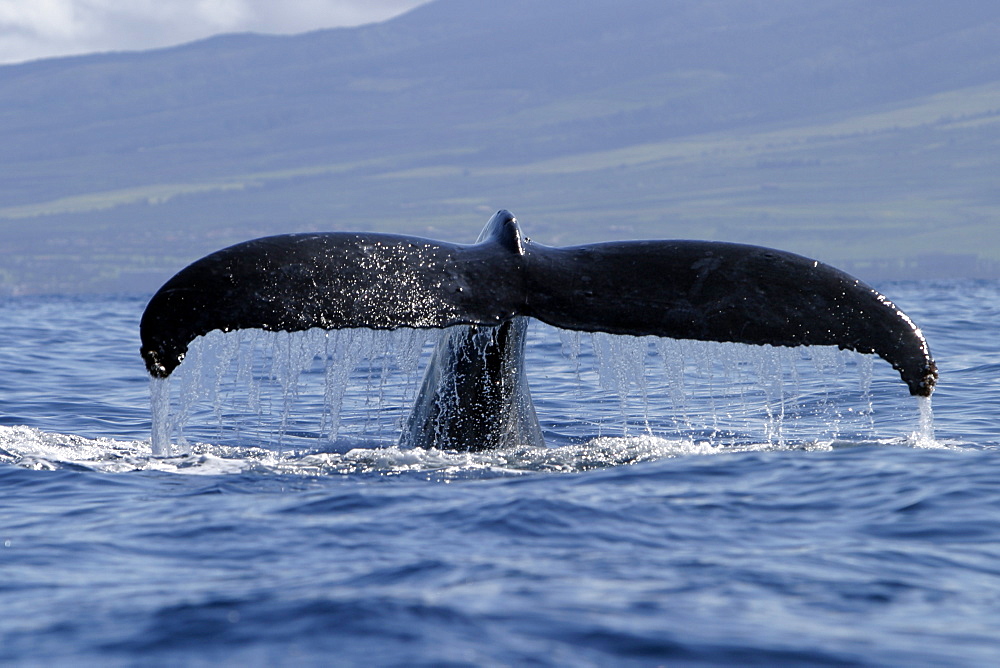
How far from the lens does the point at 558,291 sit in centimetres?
692

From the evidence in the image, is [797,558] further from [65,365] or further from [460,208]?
[460,208]

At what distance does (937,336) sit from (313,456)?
51.1 ft

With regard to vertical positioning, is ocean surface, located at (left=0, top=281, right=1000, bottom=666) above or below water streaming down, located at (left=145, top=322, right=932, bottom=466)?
below

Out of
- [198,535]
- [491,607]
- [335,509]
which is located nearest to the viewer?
[491,607]

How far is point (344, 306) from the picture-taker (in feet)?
20.8

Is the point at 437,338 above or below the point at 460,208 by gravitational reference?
below

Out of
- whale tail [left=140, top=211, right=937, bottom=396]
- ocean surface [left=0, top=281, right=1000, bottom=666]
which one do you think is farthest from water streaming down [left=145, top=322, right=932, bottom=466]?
whale tail [left=140, top=211, right=937, bottom=396]

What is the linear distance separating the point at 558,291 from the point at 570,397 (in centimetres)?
648

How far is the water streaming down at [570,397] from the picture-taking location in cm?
714

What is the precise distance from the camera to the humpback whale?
6.07m

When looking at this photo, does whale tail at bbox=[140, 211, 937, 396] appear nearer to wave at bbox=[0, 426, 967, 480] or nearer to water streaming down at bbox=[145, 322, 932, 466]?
water streaming down at bbox=[145, 322, 932, 466]

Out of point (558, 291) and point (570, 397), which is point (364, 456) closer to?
point (558, 291)

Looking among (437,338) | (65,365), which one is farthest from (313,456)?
(65,365)

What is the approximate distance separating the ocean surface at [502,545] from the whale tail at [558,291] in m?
0.32
